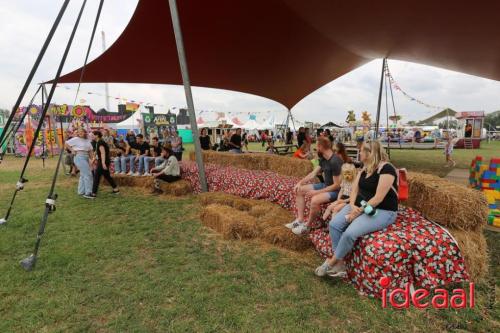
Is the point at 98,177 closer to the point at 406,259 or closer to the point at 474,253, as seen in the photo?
the point at 406,259

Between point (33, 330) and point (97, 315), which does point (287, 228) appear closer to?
point (97, 315)

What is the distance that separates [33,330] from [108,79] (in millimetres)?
9105

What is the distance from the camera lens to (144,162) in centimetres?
816

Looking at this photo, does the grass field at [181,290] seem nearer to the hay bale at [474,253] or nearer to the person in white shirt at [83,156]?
the hay bale at [474,253]

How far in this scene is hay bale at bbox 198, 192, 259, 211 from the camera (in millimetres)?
5254

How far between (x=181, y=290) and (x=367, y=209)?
80.2 inches

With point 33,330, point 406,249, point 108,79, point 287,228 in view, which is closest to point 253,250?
point 287,228

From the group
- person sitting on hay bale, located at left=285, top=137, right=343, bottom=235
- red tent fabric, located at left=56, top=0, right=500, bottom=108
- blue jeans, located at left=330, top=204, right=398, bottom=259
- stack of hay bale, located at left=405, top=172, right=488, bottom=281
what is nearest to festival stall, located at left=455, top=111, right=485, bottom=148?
red tent fabric, located at left=56, top=0, right=500, bottom=108

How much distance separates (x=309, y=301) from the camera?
2514 millimetres

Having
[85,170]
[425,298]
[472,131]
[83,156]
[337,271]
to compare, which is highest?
[472,131]

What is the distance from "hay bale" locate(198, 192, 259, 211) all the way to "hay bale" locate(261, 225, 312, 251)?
143 centimetres

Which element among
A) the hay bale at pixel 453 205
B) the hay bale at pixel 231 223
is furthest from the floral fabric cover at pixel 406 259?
the hay bale at pixel 231 223

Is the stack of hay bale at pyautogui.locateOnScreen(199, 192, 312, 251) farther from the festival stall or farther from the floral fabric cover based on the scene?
the festival stall

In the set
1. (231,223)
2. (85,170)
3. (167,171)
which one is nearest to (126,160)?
(85,170)
